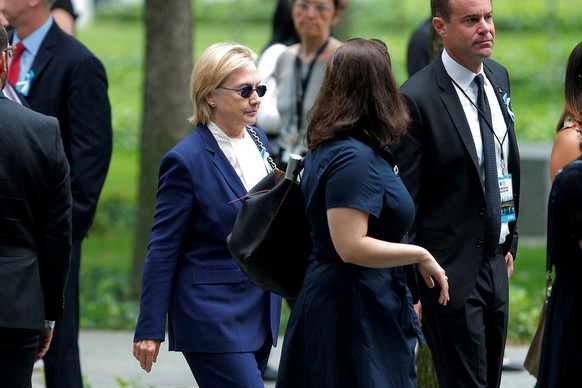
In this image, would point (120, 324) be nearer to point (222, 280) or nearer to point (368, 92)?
point (222, 280)

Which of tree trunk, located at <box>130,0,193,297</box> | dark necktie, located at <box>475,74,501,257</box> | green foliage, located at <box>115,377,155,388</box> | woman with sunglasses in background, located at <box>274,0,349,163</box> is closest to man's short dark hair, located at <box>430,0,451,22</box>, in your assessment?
dark necktie, located at <box>475,74,501,257</box>

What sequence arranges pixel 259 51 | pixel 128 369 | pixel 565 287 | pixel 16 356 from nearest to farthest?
1. pixel 16 356
2. pixel 565 287
3. pixel 128 369
4. pixel 259 51

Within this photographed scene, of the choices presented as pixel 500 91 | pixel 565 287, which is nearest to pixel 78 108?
pixel 500 91

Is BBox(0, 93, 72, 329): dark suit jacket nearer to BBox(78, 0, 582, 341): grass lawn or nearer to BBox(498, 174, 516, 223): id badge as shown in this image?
BBox(498, 174, 516, 223): id badge

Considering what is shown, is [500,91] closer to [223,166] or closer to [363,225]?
[223,166]

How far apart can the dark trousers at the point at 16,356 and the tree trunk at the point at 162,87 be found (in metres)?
5.58

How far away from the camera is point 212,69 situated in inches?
197

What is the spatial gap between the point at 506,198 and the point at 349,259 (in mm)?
1288

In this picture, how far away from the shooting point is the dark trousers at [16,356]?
4.37 m

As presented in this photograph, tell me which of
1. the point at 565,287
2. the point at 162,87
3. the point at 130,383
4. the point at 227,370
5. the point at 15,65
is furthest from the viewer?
Answer: the point at 162,87

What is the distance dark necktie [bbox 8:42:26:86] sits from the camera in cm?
627

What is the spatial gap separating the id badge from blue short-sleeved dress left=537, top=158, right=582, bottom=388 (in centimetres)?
42

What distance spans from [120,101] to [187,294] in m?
22.1

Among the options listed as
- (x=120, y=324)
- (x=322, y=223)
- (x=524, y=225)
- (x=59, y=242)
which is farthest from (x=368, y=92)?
(x=524, y=225)
